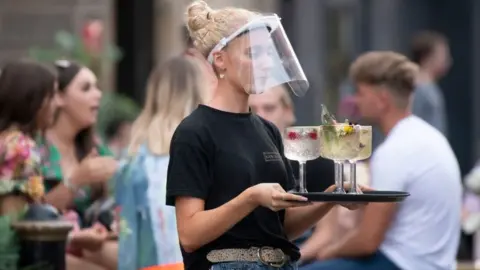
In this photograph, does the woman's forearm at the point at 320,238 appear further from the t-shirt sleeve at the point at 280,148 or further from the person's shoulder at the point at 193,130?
the person's shoulder at the point at 193,130

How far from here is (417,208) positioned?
271 inches

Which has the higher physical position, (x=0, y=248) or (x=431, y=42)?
(x=431, y=42)

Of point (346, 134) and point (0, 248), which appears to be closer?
point (346, 134)

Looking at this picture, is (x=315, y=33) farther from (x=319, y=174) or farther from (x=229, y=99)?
(x=229, y=99)

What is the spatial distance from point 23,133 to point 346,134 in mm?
2736

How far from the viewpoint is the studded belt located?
479cm

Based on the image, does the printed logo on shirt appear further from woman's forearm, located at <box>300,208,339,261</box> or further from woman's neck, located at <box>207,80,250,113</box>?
woman's forearm, located at <box>300,208,339,261</box>

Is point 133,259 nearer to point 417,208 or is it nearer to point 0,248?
point 0,248

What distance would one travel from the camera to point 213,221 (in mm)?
4633

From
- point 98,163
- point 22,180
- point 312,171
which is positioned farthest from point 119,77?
point 312,171

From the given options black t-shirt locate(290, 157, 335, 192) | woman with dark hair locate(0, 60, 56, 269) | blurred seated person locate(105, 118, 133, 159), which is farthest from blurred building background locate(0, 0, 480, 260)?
black t-shirt locate(290, 157, 335, 192)

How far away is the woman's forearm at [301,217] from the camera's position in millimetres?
4980

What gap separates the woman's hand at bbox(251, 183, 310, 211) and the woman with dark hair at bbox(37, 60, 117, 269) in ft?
9.97

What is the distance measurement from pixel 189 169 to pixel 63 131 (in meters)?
3.75
